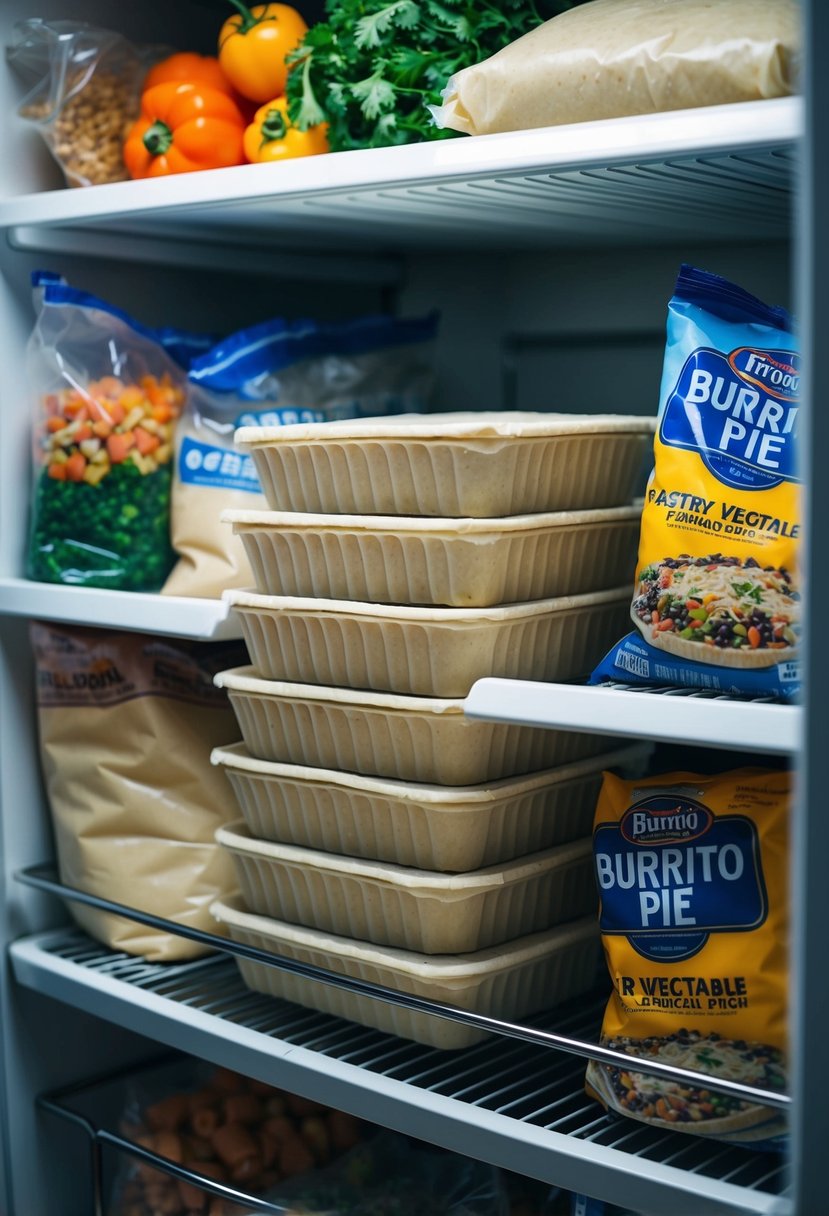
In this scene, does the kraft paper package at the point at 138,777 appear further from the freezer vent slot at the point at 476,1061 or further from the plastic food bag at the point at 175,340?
the plastic food bag at the point at 175,340

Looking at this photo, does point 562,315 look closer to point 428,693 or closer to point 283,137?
point 283,137

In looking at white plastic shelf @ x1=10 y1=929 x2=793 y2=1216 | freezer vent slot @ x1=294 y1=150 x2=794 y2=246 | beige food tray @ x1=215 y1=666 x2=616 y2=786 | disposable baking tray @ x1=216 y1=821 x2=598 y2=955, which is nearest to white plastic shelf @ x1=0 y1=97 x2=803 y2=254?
freezer vent slot @ x1=294 y1=150 x2=794 y2=246

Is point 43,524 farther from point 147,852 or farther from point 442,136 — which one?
point 442,136

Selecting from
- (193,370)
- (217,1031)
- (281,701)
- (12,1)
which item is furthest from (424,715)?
(12,1)

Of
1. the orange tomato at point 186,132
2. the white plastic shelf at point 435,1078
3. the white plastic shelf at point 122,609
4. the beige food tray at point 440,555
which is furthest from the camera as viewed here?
the orange tomato at point 186,132

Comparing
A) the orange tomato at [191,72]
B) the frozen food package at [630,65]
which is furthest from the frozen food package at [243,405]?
the frozen food package at [630,65]

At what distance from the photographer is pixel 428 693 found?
1.07 meters

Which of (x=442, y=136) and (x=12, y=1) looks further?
(x=12, y=1)

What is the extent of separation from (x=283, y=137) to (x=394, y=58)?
0.50ft

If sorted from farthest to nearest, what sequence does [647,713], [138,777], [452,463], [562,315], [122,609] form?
[562,315], [138,777], [122,609], [452,463], [647,713]

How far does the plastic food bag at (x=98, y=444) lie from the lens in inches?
51.7

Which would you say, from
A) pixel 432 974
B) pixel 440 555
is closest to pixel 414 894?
pixel 432 974

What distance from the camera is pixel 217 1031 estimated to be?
1183mm

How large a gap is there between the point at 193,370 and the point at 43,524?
0.23 m
